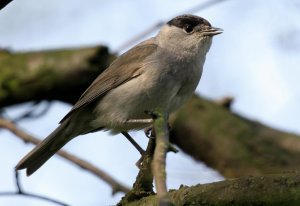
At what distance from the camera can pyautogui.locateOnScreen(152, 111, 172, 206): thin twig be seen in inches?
89.4

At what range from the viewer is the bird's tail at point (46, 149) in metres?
5.67

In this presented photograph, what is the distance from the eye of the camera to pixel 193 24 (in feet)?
20.6

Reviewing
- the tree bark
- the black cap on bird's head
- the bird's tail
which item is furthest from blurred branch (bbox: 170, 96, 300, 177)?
the tree bark

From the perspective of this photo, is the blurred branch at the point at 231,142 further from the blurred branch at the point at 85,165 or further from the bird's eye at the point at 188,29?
the blurred branch at the point at 85,165

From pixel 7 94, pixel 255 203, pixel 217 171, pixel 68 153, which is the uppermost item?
pixel 7 94

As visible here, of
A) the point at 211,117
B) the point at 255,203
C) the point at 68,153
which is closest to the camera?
the point at 255,203

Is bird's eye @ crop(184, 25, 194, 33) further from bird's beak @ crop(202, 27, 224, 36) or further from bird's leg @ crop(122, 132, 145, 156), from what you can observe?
bird's leg @ crop(122, 132, 145, 156)

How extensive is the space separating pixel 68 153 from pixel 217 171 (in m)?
2.12

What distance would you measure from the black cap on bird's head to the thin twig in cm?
324

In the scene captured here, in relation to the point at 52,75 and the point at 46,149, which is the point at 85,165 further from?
the point at 52,75

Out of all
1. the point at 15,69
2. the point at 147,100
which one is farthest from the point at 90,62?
the point at 147,100

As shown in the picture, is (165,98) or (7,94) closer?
(165,98)

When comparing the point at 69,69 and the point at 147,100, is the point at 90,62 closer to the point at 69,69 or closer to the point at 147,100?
the point at 69,69

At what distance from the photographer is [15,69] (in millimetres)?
7332
